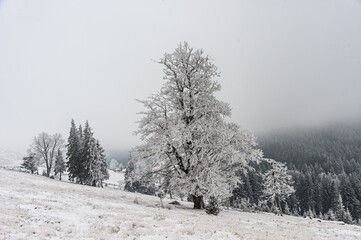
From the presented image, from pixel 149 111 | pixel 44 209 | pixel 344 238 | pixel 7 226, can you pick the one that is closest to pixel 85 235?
pixel 7 226

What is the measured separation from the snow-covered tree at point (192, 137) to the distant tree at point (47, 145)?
159 feet

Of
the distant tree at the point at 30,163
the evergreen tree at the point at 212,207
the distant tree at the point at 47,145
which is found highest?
the distant tree at the point at 47,145

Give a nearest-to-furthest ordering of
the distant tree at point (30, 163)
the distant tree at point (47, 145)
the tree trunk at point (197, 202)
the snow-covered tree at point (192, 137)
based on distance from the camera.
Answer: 1. the snow-covered tree at point (192, 137)
2. the tree trunk at point (197, 202)
3. the distant tree at point (47, 145)
4. the distant tree at point (30, 163)

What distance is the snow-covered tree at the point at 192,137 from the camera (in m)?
17.4

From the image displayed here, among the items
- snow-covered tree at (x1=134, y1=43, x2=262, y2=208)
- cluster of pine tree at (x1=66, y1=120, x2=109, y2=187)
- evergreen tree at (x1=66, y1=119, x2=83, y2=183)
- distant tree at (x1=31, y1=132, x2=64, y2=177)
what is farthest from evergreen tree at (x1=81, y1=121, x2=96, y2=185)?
snow-covered tree at (x1=134, y1=43, x2=262, y2=208)

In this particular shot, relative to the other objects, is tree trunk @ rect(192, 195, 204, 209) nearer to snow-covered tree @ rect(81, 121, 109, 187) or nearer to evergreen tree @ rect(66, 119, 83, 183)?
snow-covered tree @ rect(81, 121, 109, 187)

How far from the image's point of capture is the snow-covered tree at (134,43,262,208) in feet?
57.2

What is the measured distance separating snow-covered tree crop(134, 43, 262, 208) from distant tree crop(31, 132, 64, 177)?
48.4 meters

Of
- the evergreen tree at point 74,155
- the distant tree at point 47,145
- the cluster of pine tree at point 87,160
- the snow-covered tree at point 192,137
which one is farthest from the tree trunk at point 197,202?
the distant tree at point 47,145

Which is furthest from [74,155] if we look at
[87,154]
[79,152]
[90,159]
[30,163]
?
[30,163]

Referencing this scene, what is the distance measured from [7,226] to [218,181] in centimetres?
1221

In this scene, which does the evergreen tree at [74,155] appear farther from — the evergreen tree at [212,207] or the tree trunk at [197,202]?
the evergreen tree at [212,207]

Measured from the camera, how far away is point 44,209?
12141 mm

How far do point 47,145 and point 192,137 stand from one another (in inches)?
2065
